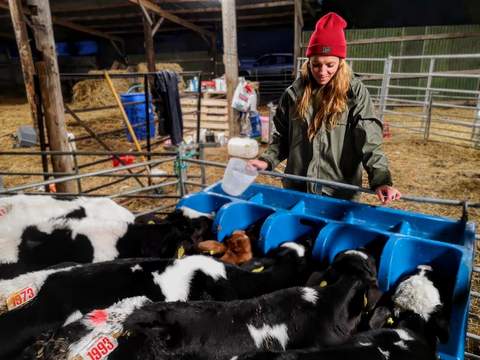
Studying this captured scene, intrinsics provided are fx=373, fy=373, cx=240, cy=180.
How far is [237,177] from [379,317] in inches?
58.8

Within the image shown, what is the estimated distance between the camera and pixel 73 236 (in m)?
2.64

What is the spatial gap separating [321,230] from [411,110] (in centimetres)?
1299

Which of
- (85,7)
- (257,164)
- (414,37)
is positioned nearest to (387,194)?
(257,164)

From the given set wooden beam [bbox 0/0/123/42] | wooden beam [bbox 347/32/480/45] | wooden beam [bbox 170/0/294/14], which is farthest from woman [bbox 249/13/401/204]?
wooden beam [bbox 0/0/123/42]

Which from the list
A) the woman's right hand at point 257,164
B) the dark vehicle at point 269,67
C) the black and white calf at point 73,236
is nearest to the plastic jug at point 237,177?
the woman's right hand at point 257,164

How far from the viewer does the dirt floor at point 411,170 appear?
545 centimetres

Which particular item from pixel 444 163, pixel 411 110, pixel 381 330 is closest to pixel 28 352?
pixel 381 330

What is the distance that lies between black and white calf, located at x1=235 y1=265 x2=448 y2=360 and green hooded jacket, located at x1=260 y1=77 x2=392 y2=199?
26.7 inches

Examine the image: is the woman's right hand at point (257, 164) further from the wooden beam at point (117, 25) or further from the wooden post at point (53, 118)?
the wooden beam at point (117, 25)

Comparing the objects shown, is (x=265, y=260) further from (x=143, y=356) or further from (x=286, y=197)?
(x=143, y=356)

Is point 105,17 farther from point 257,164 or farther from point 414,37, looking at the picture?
point 257,164

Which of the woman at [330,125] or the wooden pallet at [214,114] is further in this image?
the wooden pallet at [214,114]

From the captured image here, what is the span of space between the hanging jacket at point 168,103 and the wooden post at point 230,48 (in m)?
1.28

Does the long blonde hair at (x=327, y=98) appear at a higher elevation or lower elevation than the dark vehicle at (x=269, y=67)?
lower
